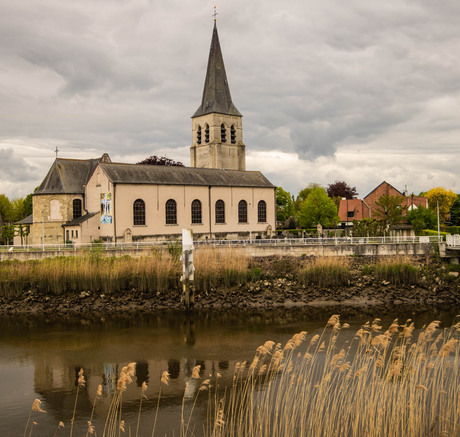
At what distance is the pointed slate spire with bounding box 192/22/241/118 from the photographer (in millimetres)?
55125

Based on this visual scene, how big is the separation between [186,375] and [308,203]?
130ft

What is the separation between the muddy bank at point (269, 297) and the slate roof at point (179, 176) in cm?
1413

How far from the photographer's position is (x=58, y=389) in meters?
12.9

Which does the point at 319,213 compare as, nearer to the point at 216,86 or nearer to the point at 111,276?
the point at 216,86

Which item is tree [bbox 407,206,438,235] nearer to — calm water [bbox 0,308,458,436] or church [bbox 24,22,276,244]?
church [bbox 24,22,276,244]

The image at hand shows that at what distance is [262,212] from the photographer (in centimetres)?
4597

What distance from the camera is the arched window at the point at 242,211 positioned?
4419cm

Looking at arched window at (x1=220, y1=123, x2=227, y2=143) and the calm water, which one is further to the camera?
arched window at (x1=220, y1=123, x2=227, y2=143)

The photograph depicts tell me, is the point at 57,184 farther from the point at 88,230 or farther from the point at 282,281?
the point at 282,281

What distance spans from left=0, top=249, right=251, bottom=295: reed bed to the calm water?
2683 millimetres

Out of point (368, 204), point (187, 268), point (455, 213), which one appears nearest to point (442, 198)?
point (455, 213)

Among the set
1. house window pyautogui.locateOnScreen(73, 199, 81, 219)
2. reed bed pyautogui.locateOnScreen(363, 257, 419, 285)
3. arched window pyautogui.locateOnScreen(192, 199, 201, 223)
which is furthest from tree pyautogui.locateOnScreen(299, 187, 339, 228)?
reed bed pyautogui.locateOnScreen(363, 257, 419, 285)

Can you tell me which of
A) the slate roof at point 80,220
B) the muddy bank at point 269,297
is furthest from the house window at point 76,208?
the muddy bank at point 269,297

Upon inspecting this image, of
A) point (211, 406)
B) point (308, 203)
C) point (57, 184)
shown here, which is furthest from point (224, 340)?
point (308, 203)
